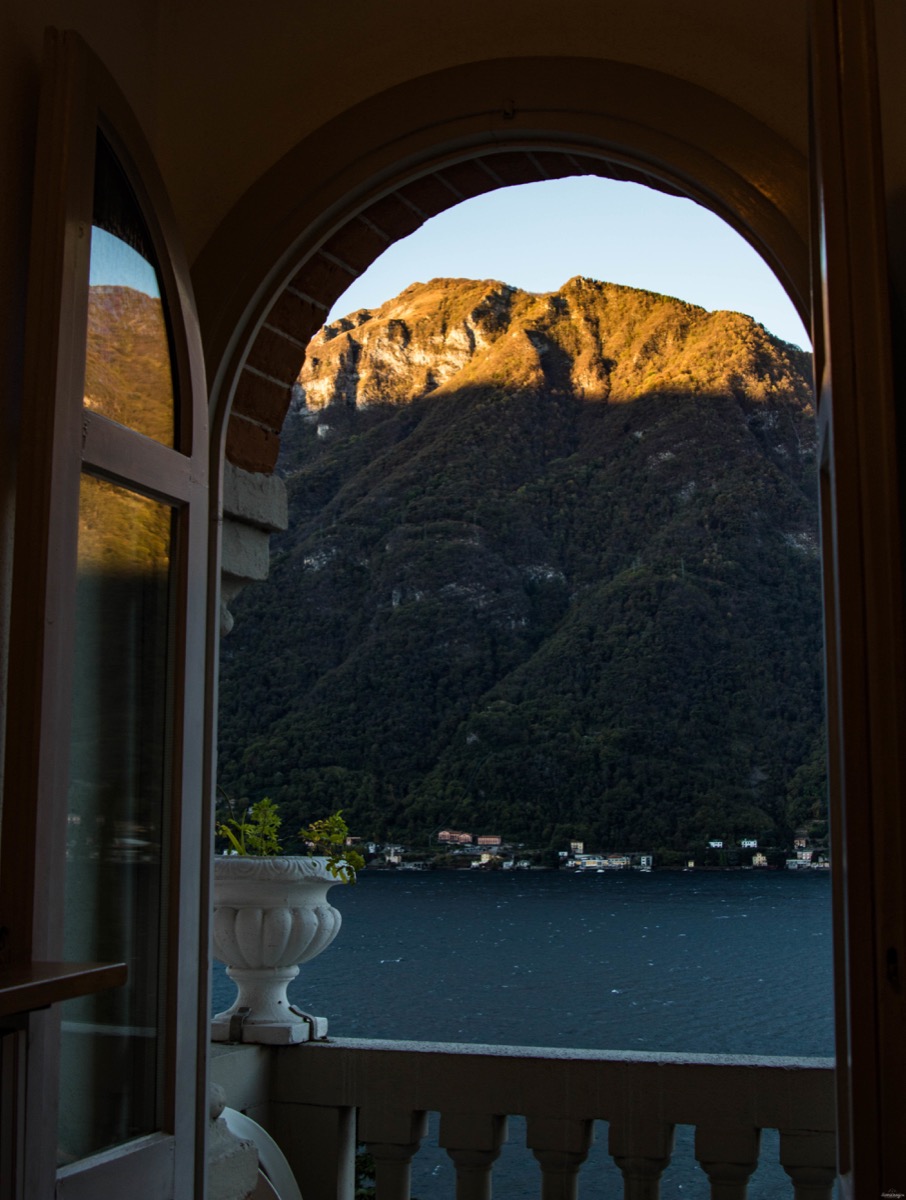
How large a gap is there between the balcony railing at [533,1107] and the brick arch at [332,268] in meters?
1.26

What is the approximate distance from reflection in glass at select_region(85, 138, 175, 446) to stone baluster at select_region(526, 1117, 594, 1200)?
4.90ft

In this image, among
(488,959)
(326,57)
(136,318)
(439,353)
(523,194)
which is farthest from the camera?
(523,194)

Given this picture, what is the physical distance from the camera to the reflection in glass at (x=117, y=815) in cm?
152

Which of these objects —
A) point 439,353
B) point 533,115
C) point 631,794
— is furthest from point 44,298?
point 439,353

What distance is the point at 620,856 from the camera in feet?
73.9

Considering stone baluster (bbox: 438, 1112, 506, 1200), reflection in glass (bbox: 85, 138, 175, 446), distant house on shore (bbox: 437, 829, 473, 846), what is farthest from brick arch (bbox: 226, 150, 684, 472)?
distant house on shore (bbox: 437, 829, 473, 846)

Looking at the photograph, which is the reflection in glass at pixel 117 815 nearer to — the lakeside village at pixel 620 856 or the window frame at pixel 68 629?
the window frame at pixel 68 629

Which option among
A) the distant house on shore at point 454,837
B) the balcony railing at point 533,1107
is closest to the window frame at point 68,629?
the balcony railing at point 533,1107

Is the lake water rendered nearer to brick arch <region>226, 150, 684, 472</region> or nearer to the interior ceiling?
brick arch <region>226, 150, 684, 472</region>

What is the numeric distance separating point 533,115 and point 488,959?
2132 cm

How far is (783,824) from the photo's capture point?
71.9 ft

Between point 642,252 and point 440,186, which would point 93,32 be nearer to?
point 440,186

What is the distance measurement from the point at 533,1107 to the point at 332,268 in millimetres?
1686

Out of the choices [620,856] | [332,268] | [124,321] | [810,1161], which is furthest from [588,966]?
[124,321]
